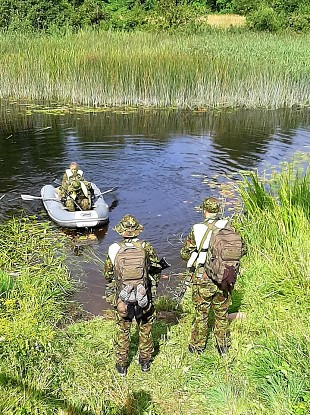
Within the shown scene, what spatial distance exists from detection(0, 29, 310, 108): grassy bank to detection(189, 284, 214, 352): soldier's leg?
463 inches

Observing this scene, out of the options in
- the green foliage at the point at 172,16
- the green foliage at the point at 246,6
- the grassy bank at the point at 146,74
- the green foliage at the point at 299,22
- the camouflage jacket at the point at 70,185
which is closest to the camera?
the camouflage jacket at the point at 70,185

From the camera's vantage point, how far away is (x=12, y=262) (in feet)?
21.5

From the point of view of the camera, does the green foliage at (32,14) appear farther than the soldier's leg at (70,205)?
Yes

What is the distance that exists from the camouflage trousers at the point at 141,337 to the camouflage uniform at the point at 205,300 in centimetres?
50

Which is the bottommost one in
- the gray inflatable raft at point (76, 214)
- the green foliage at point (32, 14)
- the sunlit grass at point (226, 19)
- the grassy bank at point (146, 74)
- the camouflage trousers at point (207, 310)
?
the gray inflatable raft at point (76, 214)

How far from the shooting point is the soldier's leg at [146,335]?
4.71m

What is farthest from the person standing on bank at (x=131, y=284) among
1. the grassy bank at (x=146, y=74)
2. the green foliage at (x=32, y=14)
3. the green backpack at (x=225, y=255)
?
the green foliage at (x=32, y=14)

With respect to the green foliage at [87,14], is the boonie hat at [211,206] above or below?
below

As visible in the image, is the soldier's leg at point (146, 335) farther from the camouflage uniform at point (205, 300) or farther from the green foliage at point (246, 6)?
the green foliage at point (246, 6)

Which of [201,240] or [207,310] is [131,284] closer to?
[201,240]

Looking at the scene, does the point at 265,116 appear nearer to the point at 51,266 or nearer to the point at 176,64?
the point at 176,64

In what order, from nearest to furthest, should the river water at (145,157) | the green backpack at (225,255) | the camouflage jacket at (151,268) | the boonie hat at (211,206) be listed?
1. the green backpack at (225,255)
2. the camouflage jacket at (151,268)
3. the boonie hat at (211,206)
4. the river water at (145,157)

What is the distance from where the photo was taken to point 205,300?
16.0 ft

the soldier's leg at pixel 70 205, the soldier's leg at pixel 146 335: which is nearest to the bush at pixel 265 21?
the soldier's leg at pixel 70 205
